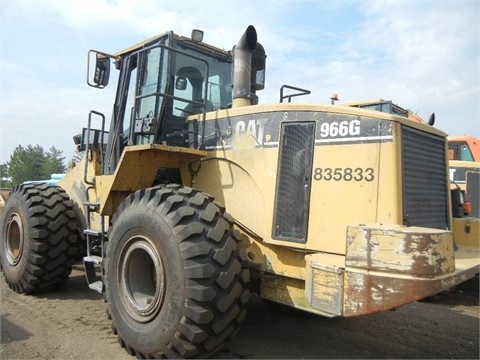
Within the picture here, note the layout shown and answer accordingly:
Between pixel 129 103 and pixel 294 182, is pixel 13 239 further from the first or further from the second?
pixel 294 182

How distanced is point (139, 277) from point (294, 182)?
5.52 ft

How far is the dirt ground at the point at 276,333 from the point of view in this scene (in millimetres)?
3969

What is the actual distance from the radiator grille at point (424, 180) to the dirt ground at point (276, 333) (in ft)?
4.12

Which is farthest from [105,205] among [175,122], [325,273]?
[325,273]

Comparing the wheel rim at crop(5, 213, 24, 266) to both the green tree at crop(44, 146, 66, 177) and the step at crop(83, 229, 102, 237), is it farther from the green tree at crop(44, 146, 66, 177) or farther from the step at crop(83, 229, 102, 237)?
the green tree at crop(44, 146, 66, 177)

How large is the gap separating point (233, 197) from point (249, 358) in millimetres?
1417

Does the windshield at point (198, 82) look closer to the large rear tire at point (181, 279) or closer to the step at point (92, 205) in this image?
the large rear tire at point (181, 279)

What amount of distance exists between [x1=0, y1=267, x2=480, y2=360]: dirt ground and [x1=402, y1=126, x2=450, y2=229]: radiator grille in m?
1.26

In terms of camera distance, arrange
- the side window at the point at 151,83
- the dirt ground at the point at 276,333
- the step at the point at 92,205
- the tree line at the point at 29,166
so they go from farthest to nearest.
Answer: the tree line at the point at 29,166 → the step at the point at 92,205 → the side window at the point at 151,83 → the dirt ground at the point at 276,333

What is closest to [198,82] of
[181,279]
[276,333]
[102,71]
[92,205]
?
[102,71]

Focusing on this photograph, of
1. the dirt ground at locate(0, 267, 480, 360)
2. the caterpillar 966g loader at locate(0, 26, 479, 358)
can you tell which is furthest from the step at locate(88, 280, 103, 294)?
the dirt ground at locate(0, 267, 480, 360)

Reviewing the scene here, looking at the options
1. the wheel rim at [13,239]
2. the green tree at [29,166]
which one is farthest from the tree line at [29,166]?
the wheel rim at [13,239]

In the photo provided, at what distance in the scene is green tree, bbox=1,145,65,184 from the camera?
48625 millimetres

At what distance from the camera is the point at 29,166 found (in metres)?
49.6
